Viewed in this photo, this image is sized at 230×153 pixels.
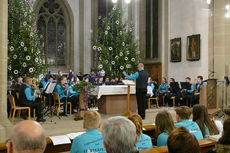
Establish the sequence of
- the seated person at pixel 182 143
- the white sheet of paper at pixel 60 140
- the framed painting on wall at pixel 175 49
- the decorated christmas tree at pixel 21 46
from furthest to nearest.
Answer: the framed painting on wall at pixel 175 49 → the decorated christmas tree at pixel 21 46 → the white sheet of paper at pixel 60 140 → the seated person at pixel 182 143

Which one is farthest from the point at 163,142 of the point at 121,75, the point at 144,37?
the point at 144,37

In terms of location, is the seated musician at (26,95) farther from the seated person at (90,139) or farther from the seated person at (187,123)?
the seated person at (187,123)

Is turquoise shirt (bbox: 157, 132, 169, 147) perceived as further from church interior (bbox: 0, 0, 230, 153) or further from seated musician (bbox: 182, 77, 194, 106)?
seated musician (bbox: 182, 77, 194, 106)

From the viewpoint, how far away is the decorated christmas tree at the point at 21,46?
32.7 ft

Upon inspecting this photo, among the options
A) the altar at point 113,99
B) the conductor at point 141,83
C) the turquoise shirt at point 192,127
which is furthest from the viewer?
the altar at point 113,99

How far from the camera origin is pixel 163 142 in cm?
313

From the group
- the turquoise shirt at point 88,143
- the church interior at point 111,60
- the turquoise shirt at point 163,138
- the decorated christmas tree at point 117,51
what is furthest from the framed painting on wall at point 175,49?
the turquoise shirt at point 88,143

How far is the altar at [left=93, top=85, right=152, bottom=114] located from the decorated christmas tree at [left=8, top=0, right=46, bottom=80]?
10.8 feet

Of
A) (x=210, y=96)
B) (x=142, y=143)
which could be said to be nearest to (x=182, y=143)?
(x=142, y=143)

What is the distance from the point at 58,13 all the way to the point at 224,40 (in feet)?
35.7

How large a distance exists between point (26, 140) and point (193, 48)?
11762 millimetres

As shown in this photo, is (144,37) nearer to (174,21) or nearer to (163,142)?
(174,21)

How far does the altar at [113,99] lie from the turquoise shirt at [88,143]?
571cm

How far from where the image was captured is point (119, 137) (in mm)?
1775
